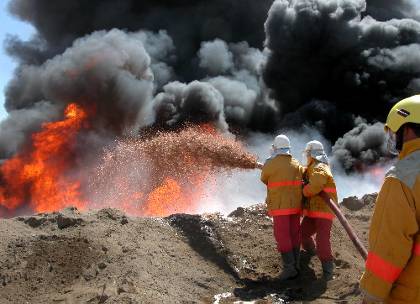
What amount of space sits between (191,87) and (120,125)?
3.73 meters

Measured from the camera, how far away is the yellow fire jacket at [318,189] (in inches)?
259

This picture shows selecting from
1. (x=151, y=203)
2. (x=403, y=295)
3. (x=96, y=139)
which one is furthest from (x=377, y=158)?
Result: (x=403, y=295)

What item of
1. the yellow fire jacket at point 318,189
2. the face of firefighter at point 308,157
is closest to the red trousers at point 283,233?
the yellow fire jacket at point 318,189

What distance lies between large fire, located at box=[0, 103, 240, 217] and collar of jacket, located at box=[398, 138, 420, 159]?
716 centimetres

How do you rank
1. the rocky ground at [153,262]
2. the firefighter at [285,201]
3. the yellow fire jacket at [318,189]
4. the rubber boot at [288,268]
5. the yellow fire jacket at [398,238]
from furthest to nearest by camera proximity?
the firefighter at [285,201] < the rubber boot at [288,268] < the yellow fire jacket at [318,189] < the rocky ground at [153,262] < the yellow fire jacket at [398,238]

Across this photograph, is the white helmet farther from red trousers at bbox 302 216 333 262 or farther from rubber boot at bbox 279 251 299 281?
rubber boot at bbox 279 251 299 281

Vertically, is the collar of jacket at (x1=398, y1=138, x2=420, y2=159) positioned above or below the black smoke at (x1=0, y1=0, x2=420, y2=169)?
below

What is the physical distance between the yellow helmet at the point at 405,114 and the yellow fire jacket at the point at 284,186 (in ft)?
13.5

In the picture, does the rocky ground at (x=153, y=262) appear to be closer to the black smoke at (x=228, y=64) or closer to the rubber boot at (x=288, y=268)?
the rubber boot at (x=288, y=268)

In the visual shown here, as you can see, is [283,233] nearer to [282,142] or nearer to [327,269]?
[327,269]

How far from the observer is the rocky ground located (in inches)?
221

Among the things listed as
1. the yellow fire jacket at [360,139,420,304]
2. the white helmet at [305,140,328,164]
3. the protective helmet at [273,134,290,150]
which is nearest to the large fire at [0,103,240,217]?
the protective helmet at [273,134,290,150]

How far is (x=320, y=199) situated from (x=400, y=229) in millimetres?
4355

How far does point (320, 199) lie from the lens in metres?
6.88
